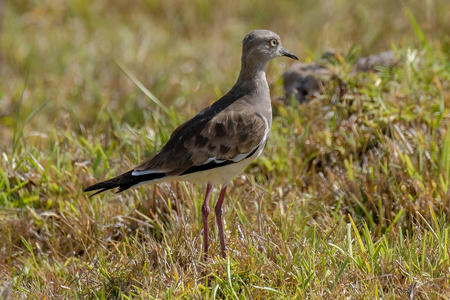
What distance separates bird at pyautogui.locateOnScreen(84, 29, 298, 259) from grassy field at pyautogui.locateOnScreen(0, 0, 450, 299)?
298 mm

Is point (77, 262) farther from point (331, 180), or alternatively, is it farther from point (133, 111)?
point (133, 111)

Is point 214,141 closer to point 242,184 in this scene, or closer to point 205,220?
point 205,220

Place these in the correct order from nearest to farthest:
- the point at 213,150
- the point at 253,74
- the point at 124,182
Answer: the point at 124,182
the point at 213,150
the point at 253,74

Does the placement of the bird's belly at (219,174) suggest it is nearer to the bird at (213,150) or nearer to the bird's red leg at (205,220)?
the bird at (213,150)

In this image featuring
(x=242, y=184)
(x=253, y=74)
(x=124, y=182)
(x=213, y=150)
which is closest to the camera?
(x=124, y=182)

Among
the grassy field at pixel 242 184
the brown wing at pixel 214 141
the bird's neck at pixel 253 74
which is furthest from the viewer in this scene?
the bird's neck at pixel 253 74

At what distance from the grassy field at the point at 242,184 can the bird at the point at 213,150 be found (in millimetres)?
298

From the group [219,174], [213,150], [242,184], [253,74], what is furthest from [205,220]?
[253,74]

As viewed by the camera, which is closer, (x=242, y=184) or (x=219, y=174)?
(x=219, y=174)

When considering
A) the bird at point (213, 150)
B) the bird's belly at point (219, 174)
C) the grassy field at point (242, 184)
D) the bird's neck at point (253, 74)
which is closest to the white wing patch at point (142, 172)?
the bird at point (213, 150)

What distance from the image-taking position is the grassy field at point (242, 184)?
3.36m

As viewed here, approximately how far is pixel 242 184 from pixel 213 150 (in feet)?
2.65

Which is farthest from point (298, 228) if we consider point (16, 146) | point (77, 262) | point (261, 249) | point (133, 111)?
point (133, 111)

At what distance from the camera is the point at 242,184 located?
4.57 metres
